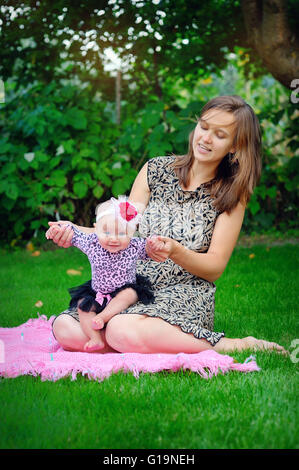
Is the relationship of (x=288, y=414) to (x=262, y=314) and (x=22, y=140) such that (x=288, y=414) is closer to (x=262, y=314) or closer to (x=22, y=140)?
(x=262, y=314)

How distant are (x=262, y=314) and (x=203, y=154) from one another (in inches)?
45.5

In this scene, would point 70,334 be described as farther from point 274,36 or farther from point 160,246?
point 274,36

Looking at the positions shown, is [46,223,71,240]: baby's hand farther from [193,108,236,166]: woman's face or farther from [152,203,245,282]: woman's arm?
[193,108,236,166]: woman's face

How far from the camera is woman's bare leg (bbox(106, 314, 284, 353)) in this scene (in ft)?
7.70

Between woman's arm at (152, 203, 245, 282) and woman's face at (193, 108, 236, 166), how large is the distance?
0.96ft

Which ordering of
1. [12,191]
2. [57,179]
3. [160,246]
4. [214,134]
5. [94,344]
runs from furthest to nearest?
[57,179], [12,191], [214,134], [94,344], [160,246]

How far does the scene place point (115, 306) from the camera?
2.38 metres

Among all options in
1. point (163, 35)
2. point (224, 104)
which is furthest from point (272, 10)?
point (224, 104)

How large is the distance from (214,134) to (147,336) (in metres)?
0.94

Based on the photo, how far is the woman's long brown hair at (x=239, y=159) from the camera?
2.58m

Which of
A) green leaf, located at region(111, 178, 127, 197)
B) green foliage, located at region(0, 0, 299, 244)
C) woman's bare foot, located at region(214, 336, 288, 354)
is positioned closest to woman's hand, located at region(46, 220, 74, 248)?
woman's bare foot, located at region(214, 336, 288, 354)

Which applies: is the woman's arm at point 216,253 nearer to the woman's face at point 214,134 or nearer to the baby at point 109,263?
the baby at point 109,263

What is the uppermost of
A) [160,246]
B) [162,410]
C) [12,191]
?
[160,246]

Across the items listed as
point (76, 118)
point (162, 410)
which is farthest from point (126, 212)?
point (76, 118)
